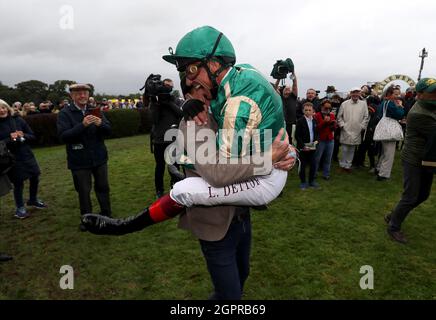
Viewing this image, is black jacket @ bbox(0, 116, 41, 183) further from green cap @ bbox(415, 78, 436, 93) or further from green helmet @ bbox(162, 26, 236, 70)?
green cap @ bbox(415, 78, 436, 93)

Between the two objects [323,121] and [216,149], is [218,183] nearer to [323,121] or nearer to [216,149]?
[216,149]

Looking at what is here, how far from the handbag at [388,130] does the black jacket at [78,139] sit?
6111 millimetres

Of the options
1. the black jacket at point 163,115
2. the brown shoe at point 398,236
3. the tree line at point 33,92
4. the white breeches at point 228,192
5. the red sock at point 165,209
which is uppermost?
the tree line at point 33,92

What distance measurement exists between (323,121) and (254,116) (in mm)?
5928

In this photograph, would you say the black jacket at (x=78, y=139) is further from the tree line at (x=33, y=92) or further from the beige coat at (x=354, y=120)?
the tree line at (x=33, y=92)

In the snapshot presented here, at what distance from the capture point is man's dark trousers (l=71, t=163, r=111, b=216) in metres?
4.63

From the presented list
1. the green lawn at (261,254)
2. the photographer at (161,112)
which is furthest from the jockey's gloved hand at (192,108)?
the photographer at (161,112)

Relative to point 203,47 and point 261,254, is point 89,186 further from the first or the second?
point 203,47

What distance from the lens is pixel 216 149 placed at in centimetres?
175

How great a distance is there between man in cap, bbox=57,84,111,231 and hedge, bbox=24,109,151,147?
7.59 meters

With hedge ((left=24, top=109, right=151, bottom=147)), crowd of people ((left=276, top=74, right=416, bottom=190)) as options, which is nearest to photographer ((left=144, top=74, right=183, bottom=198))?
crowd of people ((left=276, top=74, right=416, bottom=190))

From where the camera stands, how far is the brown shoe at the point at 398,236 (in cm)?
436
